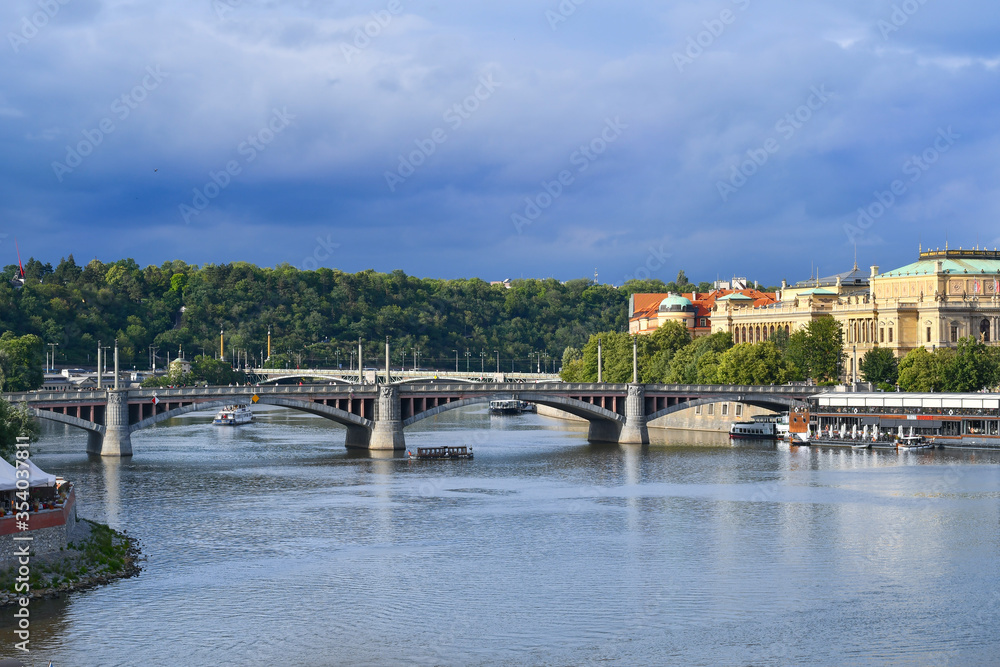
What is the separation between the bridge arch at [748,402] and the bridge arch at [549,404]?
4060mm

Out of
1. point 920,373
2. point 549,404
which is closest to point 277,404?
point 549,404

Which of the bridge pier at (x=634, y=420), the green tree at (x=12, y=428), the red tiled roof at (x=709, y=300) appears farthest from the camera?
the red tiled roof at (x=709, y=300)

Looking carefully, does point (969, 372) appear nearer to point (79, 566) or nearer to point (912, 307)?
point (912, 307)

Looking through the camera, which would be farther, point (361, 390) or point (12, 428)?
point (361, 390)

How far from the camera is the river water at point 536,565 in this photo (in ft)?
121

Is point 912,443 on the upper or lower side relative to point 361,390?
lower

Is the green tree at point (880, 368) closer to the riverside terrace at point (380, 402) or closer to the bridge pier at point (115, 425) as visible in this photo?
the riverside terrace at point (380, 402)

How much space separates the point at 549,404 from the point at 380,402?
41.8ft

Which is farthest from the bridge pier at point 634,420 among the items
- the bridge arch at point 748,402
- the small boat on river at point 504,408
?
the small boat on river at point 504,408

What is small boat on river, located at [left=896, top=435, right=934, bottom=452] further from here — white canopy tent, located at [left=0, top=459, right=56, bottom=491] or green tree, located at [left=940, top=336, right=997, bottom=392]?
→ white canopy tent, located at [left=0, top=459, right=56, bottom=491]

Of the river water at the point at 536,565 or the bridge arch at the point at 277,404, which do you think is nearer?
the river water at the point at 536,565

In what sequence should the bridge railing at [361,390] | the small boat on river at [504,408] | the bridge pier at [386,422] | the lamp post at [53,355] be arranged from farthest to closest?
the lamp post at [53,355] → the small boat on river at [504,408] → the bridge pier at [386,422] → the bridge railing at [361,390]

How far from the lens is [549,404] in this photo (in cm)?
9606

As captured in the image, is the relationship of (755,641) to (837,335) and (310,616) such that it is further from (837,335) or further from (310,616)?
(837,335)
